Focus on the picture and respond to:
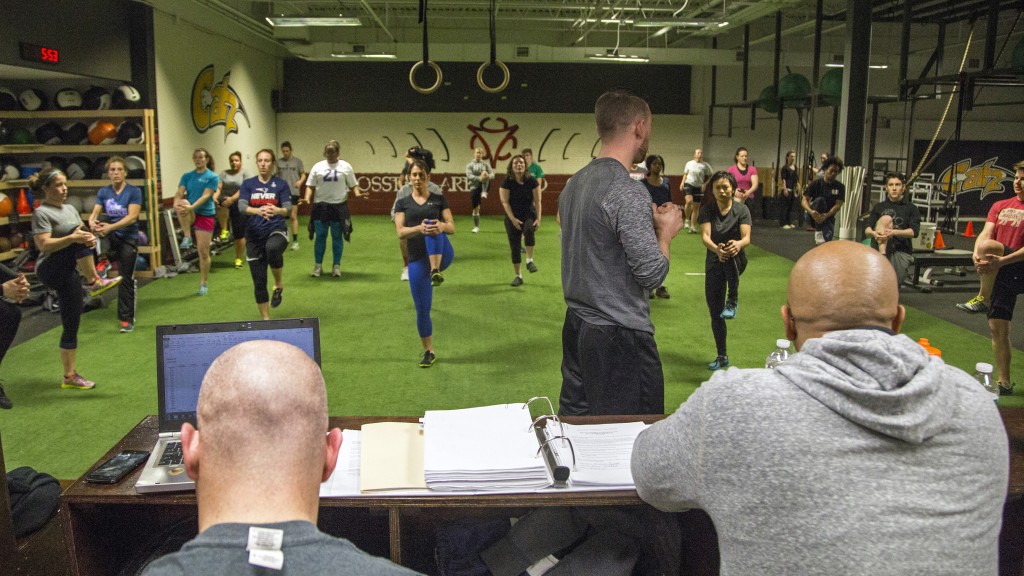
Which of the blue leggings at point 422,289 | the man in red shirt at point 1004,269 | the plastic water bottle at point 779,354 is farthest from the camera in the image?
the blue leggings at point 422,289

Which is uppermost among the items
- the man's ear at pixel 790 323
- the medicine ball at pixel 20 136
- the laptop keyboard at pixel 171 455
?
the medicine ball at pixel 20 136

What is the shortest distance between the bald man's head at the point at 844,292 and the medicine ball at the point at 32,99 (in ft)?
34.1

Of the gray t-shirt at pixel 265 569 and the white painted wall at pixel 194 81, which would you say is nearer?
the gray t-shirt at pixel 265 569

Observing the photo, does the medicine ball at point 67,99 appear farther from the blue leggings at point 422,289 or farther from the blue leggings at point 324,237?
the blue leggings at point 422,289

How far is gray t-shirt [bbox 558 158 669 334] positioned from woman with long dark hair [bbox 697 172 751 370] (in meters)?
3.18

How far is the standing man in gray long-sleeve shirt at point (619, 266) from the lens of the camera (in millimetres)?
2994

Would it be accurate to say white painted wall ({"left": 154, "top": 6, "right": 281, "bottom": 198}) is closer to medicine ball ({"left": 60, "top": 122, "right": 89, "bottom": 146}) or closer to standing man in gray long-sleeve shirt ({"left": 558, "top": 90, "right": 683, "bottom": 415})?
medicine ball ({"left": 60, "top": 122, "right": 89, "bottom": 146})

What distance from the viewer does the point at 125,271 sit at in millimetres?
7277

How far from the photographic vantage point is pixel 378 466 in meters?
2.17

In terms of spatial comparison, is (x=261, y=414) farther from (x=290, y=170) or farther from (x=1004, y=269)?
(x=290, y=170)

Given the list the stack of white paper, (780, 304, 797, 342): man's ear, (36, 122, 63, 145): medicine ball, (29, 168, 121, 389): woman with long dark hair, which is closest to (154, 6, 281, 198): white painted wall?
(36, 122, 63, 145): medicine ball

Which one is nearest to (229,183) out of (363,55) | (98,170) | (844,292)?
(98,170)

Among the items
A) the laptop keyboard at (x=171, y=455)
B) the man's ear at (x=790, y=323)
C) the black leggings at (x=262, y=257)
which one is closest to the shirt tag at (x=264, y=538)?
the man's ear at (x=790, y=323)

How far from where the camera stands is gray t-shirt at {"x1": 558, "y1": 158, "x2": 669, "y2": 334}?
2.97m
